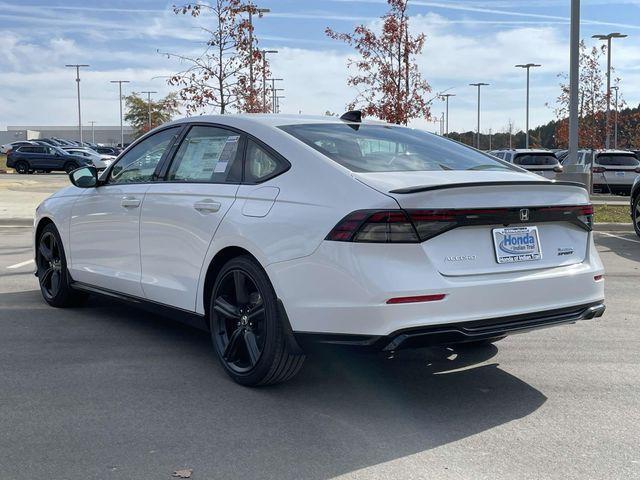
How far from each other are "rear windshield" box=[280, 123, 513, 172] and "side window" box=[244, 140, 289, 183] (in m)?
0.21

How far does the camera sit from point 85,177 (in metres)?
6.11

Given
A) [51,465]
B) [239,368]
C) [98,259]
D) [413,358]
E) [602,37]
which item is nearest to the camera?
[51,465]

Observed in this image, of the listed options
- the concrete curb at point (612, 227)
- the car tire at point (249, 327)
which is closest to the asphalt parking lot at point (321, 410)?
the car tire at point (249, 327)

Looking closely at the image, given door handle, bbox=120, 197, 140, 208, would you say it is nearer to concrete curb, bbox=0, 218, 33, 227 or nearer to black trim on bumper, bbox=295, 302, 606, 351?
black trim on bumper, bbox=295, 302, 606, 351

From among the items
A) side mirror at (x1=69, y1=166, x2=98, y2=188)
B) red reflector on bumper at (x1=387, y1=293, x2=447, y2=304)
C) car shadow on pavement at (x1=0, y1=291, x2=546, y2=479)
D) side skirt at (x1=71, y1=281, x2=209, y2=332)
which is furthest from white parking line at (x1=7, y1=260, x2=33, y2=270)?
red reflector on bumper at (x1=387, y1=293, x2=447, y2=304)

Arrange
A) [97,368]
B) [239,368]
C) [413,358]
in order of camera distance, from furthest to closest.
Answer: [413,358]
[97,368]
[239,368]

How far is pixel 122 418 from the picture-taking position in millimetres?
3973

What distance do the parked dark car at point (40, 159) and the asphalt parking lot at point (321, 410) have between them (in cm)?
3829

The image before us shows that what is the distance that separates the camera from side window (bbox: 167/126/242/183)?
4.79 metres

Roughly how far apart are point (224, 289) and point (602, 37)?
35.5 m

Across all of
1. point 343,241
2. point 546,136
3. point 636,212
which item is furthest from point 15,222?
point 546,136

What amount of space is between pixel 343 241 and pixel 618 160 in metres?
22.9

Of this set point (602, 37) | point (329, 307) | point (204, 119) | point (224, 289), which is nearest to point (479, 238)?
point (329, 307)

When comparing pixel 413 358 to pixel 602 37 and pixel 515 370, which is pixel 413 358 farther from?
pixel 602 37
